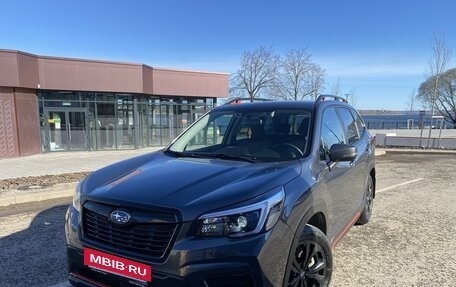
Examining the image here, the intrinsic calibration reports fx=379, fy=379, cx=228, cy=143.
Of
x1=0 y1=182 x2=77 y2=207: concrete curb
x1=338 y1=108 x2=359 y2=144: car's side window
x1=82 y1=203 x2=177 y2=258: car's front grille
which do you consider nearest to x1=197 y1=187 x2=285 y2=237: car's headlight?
x1=82 y1=203 x2=177 y2=258: car's front grille

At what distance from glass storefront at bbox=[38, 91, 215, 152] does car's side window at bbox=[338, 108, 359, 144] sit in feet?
56.7

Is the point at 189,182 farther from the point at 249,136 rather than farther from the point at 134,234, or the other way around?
the point at 249,136

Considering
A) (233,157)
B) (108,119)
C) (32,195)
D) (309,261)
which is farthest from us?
(108,119)

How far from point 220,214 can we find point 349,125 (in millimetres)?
3155

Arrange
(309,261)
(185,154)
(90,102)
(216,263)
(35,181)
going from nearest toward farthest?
(216,263)
(309,261)
(185,154)
(35,181)
(90,102)

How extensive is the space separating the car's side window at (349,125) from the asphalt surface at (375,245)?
1363 millimetres

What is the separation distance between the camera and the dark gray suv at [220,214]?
238cm

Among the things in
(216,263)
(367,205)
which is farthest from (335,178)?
(367,205)

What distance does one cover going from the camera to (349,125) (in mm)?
5004

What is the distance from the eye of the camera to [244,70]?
130 feet

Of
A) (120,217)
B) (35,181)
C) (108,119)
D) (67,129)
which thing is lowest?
(35,181)

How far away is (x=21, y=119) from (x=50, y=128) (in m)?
1.66

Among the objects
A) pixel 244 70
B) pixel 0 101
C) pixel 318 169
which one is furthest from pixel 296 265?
pixel 244 70

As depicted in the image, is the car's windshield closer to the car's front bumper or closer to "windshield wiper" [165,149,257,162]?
"windshield wiper" [165,149,257,162]
